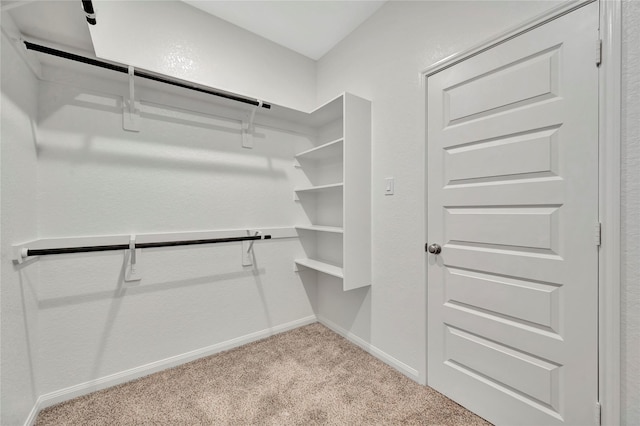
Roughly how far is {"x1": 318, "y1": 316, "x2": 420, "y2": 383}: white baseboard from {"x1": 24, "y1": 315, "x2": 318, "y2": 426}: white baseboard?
396 millimetres

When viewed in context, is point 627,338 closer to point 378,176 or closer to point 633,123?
point 633,123

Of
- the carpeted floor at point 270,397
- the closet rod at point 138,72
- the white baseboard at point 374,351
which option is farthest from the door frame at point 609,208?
the closet rod at point 138,72

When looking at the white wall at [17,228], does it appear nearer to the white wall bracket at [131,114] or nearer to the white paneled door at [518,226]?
the white wall bracket at [131,114]

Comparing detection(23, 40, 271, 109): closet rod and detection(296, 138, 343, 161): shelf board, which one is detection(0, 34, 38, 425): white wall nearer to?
detection(23, 40, 271, 109): closet rod

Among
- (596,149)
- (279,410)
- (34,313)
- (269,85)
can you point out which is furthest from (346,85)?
(34,313)

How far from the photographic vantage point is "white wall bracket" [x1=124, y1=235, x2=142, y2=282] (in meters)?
1.70

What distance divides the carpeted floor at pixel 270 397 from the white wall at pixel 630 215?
27.2 inches

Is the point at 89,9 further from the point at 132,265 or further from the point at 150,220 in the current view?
the point at 132,265

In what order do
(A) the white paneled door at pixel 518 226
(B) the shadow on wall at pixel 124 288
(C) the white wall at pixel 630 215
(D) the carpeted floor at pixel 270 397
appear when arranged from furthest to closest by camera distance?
(B) the shadow on wall at pixel 124 288 → (D) the carpeted floor at pixel 270 397 → (A) the white paneled door at pixel 518 226 → (C) the white wall at pixel 630 215

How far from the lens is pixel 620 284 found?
100cm

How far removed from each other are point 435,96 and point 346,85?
91cm

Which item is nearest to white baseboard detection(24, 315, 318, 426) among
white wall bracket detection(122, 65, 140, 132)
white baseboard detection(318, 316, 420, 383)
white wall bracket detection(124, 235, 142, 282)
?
white baseboard detection(318, 316, 420, 383)

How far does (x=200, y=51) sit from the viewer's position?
78.3 inches

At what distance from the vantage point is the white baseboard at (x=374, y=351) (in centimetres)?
173
